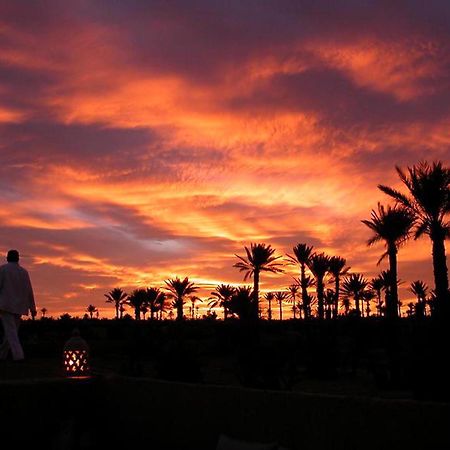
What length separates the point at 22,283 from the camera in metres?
12.0

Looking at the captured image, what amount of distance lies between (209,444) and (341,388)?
432 inches

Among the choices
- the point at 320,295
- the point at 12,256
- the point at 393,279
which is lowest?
the point at 12,256

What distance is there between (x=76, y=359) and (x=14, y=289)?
4.63 metres

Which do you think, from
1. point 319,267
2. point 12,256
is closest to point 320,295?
point 319,267

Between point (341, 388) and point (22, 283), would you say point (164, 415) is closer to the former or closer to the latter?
point (22, 283)

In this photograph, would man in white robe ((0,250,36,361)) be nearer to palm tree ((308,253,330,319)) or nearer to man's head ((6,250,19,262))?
man's head ((6,250,19,262))

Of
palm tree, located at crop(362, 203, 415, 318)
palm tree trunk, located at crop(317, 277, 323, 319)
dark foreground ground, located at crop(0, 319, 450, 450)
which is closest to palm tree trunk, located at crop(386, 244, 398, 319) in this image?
palm tree, located at crop(362, 203, 415, 318)

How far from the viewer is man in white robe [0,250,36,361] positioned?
11.8m

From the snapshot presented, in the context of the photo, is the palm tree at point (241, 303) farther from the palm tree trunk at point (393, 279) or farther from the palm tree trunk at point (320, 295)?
the palm tree trunk at point (320, 295)

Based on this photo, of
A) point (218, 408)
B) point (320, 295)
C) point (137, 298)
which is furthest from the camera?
point (137, 298)

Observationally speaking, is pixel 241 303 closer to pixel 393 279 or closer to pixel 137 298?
pixel 393 279

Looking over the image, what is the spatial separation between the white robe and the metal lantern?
4.48 m

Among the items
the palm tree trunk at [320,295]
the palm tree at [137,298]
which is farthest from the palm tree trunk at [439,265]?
the palm tree at [137,298]

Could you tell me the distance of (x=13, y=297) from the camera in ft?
38.8
